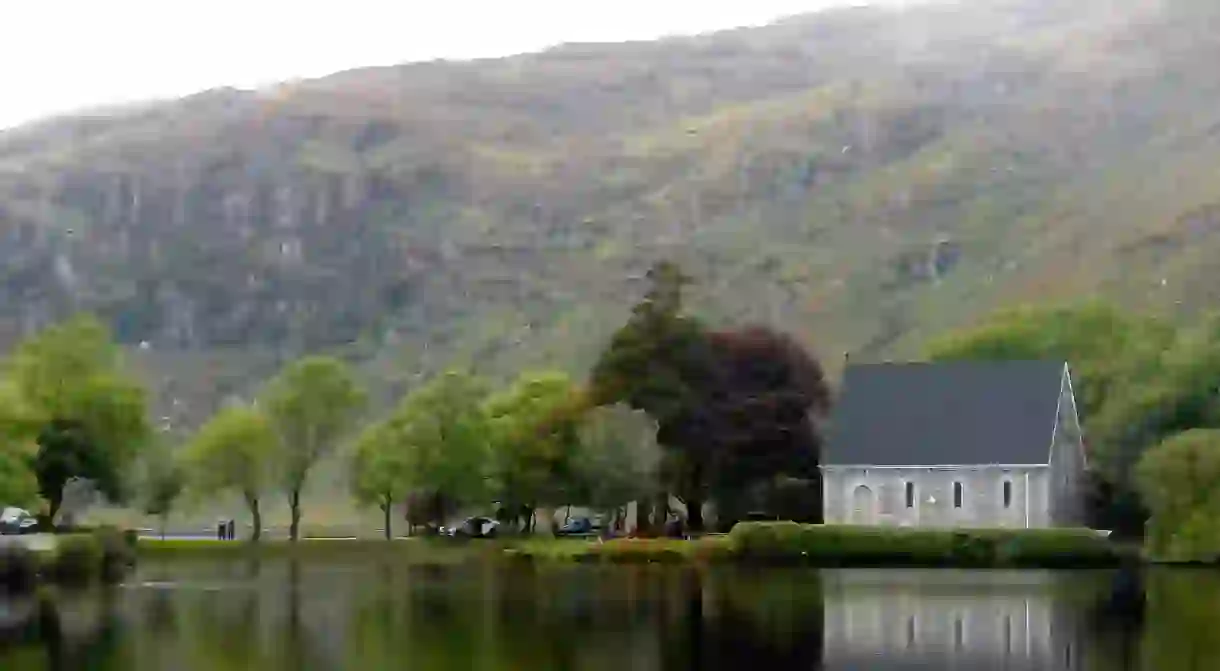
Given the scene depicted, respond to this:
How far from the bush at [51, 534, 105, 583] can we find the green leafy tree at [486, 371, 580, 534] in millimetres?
34412

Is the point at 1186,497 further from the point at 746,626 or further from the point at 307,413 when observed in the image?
the point at 307,413

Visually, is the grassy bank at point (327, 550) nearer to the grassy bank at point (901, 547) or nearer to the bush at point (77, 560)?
the grassy bank at point (901, 547)

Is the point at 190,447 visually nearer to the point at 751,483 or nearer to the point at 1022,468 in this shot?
the point at 751,483

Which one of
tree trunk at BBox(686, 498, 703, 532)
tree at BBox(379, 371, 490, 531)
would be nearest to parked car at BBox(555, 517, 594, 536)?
tree at BBox(379, 371, 490, 531)

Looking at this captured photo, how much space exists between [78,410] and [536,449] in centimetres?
2230

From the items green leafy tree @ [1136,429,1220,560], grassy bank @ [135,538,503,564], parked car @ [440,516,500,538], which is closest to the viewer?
green leafy tree @ [1136,429,1220,560]

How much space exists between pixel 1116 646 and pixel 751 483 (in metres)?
60.9

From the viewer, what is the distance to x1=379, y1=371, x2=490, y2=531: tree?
97.2 metres

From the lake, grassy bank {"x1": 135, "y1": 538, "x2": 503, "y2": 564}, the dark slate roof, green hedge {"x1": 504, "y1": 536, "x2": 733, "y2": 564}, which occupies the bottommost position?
grassy bank {"x1": 135, "y1": 538, "x2": 503, "y2": 564}

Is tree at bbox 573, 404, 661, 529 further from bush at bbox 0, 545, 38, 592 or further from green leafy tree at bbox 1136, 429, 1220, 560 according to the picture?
bush at bbox 0, 545, 38, 592

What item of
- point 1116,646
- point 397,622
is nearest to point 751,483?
point 397,622

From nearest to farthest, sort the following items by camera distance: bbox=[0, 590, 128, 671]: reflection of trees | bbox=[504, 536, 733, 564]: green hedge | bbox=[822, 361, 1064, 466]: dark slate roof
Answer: bbox=[0, 590, 128, 671]: reflection of trees
bbox=[504, 536, 733, 564]: green hedge
bbox=[822, 361, 1064, 466]: dark slate roof

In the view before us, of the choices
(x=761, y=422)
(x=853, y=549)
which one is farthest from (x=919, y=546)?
(x=761, y=422)

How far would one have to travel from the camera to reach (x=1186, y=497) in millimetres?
70375
